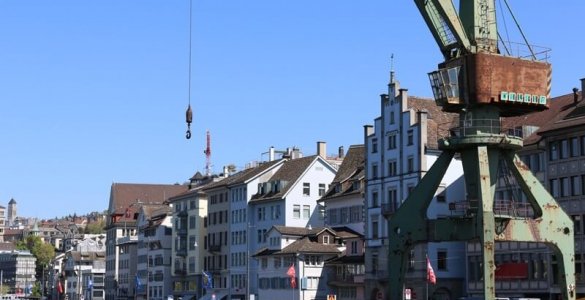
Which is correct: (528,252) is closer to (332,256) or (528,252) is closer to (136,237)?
(332,256)

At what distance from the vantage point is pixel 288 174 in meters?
118

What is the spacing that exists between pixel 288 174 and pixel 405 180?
2904cm

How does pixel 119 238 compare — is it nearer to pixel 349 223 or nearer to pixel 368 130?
pixel 349 223

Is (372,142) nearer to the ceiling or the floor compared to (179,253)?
nearer to the ceiling

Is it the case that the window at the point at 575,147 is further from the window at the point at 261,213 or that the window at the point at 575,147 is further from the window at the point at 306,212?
the window at the point at 261,213

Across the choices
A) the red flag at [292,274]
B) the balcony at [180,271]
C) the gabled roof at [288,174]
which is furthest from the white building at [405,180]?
the balcony at [180,271]

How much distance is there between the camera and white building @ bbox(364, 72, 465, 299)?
8794cm

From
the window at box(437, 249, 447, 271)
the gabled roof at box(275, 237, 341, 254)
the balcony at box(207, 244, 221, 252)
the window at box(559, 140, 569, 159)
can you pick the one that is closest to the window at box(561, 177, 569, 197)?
the window at box(559, 140, 569, 159)

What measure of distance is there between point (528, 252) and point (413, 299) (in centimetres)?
1208

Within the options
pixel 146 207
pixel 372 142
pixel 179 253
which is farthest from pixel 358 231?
pixel 146 207

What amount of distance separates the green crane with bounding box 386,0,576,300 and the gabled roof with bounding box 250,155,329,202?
62.5 m

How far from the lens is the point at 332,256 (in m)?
103

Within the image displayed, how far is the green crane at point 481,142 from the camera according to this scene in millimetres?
49625

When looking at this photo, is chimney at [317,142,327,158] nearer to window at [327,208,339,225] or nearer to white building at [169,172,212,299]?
window at [327,208,339,225]
